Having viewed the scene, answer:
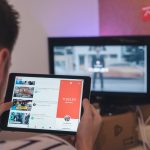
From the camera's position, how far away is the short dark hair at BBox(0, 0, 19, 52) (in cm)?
83

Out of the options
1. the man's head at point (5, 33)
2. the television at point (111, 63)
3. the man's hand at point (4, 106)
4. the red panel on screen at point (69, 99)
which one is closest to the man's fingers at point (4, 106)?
the man's hand at point (4, 106)

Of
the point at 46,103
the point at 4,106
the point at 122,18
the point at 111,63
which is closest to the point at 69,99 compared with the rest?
the point at 46,103

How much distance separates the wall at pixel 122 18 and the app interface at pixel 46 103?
792 mm

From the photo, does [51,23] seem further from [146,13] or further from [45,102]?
[45,102]

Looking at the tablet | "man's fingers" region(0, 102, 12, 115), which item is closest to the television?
the tablet

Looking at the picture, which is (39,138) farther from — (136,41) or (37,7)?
(37,7)

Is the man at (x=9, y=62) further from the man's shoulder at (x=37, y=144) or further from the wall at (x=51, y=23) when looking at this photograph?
the wall at (x=51, y=23)

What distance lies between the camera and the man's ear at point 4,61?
83cm

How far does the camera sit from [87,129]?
3.52ft

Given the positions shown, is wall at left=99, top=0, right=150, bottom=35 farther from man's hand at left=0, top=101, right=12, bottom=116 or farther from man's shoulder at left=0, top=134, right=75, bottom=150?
man's shoulder at left=0, top=134, right=75, bottom=150

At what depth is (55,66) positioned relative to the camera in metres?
2.03

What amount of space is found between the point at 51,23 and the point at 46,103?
959 mm

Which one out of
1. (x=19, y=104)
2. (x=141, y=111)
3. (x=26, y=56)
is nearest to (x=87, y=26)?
(x=26, y=56)

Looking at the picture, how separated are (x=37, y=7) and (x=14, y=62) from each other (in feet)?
1.14
